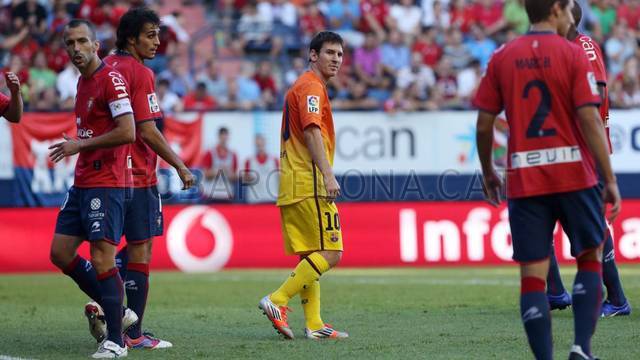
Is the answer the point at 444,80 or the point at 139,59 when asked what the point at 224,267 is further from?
the point at 139,59

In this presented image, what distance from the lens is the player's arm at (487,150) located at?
6.63 meters

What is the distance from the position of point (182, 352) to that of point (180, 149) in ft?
34.9

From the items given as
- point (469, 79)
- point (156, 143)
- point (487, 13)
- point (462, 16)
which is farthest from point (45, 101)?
point (156, 143)

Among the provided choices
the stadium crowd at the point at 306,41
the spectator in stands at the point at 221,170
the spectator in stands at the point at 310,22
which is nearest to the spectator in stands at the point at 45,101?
the stadium crowd at the point at 306,41

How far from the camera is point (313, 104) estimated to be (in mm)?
8820

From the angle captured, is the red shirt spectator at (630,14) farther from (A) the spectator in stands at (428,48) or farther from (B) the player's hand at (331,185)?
(B) the player's hand at (331,185)

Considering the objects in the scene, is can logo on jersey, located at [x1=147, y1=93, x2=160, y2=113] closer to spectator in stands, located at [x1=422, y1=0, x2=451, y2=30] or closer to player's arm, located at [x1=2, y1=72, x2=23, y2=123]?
player's arm, located at [x1=2, y1=72, x2=23, y2=123]

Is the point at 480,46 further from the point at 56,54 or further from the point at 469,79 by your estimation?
the point at 56,54

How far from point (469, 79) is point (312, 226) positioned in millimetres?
13341

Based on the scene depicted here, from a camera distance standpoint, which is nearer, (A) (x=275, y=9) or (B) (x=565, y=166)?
(B) (x=565, y=166)

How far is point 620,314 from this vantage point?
392 inches

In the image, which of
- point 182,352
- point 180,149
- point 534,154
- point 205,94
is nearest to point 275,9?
point 205,94

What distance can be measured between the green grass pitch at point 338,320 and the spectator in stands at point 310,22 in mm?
7322

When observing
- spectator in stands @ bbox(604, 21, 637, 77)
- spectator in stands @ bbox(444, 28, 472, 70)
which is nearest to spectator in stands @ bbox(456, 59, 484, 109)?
spectator in stands @ bbox(444, 28, 472, 70)
